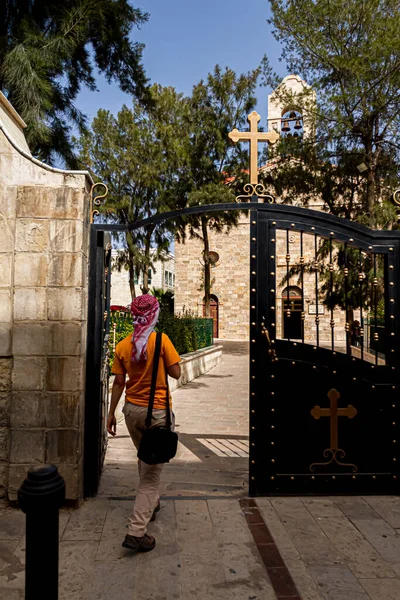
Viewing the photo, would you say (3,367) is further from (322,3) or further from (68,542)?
(322,3)

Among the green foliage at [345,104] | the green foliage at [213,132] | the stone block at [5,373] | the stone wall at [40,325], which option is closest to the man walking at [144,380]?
the stone wall at [40,325]

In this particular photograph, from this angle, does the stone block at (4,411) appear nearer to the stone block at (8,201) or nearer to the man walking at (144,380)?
the man walking at (144,380)

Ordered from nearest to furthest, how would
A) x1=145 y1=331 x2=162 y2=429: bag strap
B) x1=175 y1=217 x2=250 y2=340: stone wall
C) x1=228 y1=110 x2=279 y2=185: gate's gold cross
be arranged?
x1=145 y1=331 x2=162 y2=429: bag strap
x1=228 y1=110 x2=279 y2=185: gate's gold cross
x1=175 y1=217 x2=250 y2=340: stone wall

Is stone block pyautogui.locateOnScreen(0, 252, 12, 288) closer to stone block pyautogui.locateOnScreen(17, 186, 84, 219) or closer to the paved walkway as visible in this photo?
stone block pyautogui.locateOnScreen(17, 186, 84, 219)

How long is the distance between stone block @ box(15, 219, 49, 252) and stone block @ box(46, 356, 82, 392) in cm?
95

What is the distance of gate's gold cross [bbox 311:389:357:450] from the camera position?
4086 millimetres

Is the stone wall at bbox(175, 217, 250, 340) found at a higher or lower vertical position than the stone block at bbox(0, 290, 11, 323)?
higher

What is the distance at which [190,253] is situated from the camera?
110 feet

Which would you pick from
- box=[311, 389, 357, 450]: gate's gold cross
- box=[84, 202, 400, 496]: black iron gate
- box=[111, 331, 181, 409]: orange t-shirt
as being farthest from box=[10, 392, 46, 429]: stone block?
box=[311, 389, 357, 450]: gate's gold cross

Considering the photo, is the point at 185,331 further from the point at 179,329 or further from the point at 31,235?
the point at 31,235

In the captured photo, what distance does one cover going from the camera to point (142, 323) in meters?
3.24

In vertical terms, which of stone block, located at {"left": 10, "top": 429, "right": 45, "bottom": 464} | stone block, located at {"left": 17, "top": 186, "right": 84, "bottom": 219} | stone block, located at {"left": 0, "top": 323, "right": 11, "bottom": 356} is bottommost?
stone block, located at {"left": 10, "top": 429, "right": 45, "bottom": 464}

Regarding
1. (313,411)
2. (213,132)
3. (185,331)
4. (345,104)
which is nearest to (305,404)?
(313,411)

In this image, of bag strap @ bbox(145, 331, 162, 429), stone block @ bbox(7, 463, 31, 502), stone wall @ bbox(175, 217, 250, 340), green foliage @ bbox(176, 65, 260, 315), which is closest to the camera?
bag strap @ bbox(145, 331, 162, 429)
